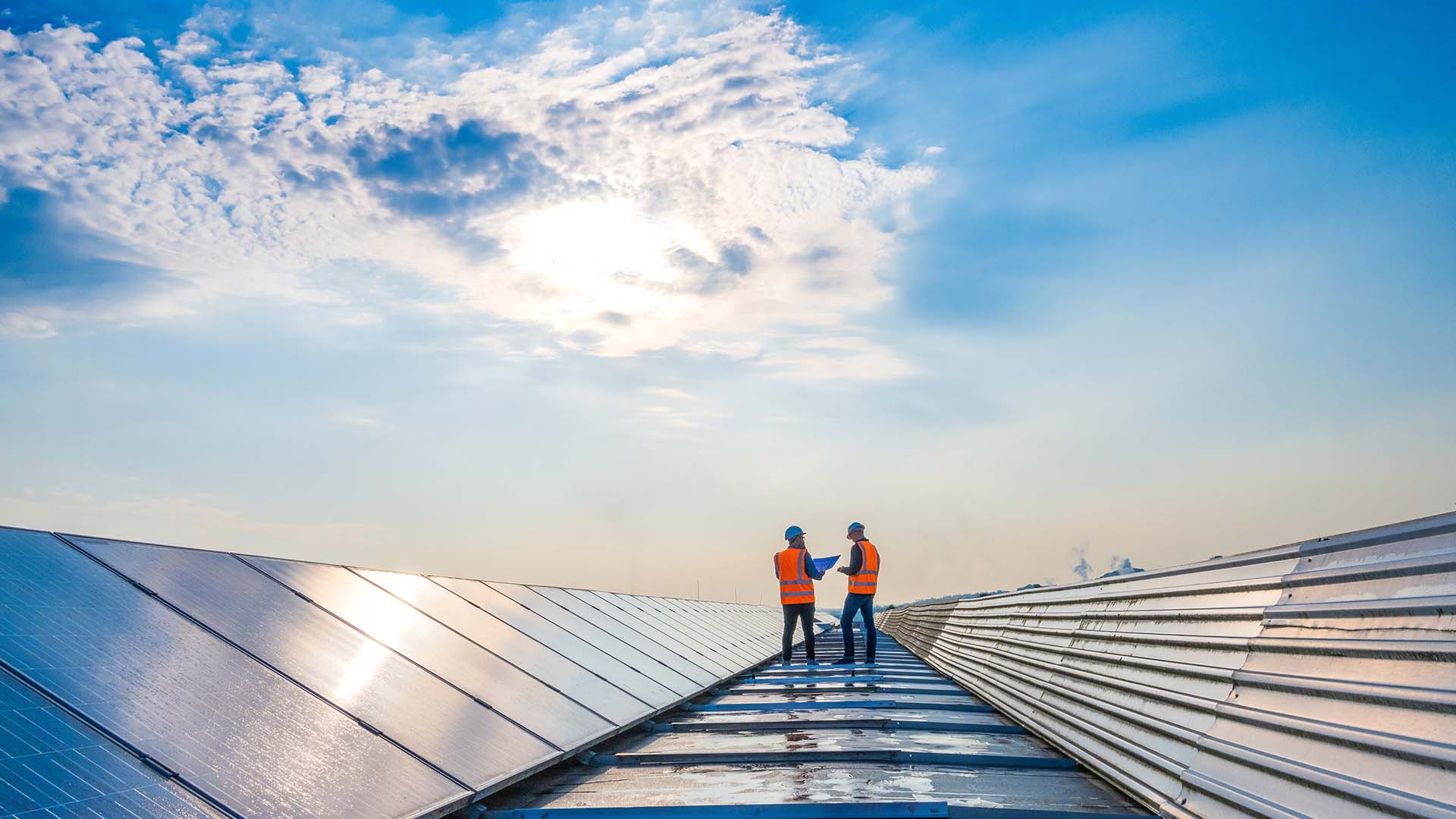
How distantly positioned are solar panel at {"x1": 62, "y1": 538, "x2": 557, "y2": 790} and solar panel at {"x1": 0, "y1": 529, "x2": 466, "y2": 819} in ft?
0.62

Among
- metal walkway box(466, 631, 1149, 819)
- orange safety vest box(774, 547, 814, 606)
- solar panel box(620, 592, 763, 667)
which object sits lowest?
metal walkway box(466, 631, 1149, 819)

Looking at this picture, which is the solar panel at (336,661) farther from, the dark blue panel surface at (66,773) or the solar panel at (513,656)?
the dark blue panel surface at (66,773)

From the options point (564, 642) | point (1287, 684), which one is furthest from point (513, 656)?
point (1287, 684)

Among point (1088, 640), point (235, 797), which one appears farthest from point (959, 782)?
point (235, 797)

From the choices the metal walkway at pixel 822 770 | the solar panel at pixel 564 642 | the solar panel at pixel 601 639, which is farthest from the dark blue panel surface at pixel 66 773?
the solar panel at pixel 601 639

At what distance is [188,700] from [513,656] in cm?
399

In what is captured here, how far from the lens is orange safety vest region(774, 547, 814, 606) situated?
1620cm

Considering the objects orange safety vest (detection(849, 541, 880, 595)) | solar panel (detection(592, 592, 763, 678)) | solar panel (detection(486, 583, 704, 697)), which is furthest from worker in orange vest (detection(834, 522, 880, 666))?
solar panel (detection(486, 583, 704, 697))

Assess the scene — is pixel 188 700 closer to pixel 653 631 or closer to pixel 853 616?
pixel 653 631

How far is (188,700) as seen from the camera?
169 inches

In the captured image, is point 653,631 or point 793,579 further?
point 793,579

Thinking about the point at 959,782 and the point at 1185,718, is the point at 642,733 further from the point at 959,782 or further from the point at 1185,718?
the point at 1185,718

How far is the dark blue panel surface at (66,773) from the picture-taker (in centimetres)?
326

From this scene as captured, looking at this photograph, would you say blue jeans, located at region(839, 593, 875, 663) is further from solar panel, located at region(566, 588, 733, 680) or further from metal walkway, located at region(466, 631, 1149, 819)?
metal walkway, located at region(466, 631, 1149, 819)
